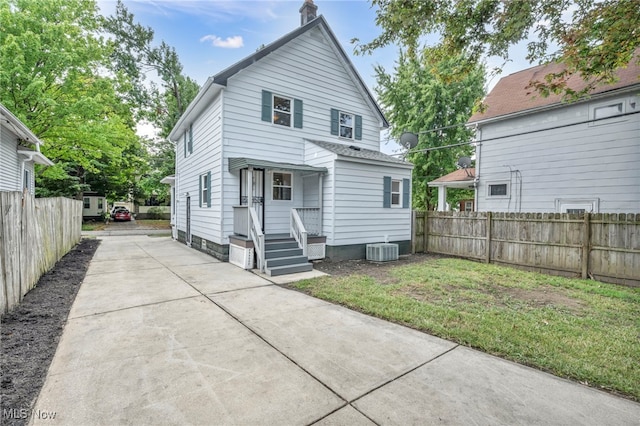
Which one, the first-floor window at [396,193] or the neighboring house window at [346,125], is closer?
the first-floor window at [396,193]

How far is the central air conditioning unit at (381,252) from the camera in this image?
902 cm

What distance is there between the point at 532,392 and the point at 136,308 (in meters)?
5.24

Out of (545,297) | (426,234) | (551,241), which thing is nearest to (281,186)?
(426,234)

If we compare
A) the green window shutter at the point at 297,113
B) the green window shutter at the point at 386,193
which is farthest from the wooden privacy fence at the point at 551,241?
the green window shutter at the point at 297,113

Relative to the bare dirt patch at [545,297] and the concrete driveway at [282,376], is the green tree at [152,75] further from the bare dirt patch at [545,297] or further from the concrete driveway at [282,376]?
the bare dirt patch at [545,297]

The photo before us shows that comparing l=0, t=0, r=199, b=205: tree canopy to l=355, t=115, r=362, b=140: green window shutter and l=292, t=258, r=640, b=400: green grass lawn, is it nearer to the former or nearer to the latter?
l=355, t=115, r=362, b=140: green window shutter

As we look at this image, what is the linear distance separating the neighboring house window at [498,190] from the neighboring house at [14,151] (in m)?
16.1

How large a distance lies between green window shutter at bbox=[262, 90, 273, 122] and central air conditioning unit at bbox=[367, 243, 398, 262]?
210 inches

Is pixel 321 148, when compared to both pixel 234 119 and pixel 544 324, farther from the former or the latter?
pixel 544 324

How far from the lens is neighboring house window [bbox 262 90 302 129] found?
9219 millimetres

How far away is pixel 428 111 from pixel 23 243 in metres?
19.4

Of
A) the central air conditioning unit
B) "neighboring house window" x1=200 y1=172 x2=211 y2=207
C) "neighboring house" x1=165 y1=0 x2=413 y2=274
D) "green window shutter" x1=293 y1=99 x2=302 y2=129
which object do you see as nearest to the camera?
"neighboring house" x1=165 y1=0 x2=413 y2=274

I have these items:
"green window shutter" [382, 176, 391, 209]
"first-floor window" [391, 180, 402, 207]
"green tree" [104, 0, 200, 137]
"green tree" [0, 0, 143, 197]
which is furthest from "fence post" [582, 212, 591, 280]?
"green tree" [104, 0, 200, 137]

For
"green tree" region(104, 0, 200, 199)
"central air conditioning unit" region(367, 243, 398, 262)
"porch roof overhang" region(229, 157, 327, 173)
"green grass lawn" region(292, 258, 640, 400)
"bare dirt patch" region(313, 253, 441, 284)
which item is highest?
"green tree" region(104, 0, 200, 199)
